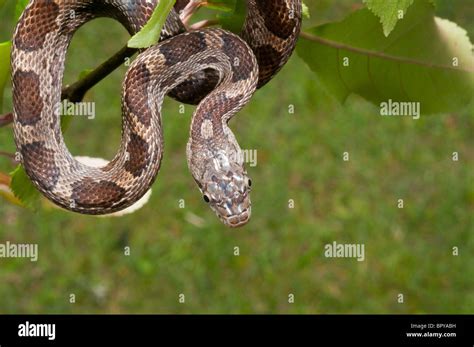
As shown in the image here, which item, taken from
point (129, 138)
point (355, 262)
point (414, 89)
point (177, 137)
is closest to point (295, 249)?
point (355, 262)

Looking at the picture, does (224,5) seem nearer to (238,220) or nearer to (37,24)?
(37,24)

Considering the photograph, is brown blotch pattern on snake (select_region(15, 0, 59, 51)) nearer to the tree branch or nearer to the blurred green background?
the tree branch

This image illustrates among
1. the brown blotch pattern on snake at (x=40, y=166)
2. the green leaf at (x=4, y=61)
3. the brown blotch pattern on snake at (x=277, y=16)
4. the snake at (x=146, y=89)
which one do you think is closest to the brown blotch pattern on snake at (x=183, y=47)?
the snake at (x=146, y=89)

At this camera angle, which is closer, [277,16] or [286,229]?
[277,16]

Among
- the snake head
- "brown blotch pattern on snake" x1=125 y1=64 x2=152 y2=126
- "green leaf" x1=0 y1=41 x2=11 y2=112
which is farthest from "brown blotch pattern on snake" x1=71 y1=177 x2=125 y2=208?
"green leaf" x1=0 y1=41 x2=11 y2=112

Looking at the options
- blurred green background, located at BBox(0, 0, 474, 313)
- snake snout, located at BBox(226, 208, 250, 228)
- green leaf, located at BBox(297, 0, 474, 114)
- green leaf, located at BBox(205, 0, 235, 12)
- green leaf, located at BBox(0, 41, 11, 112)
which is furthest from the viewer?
blurred green background, located at BBox(0, 0, 474, 313)

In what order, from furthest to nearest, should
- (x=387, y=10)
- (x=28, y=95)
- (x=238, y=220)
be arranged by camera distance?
(x=238, y=220) → (x=28, y=95) → (x=387, y=10)

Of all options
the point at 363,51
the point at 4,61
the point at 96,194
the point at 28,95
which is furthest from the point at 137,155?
the point at 363,51
